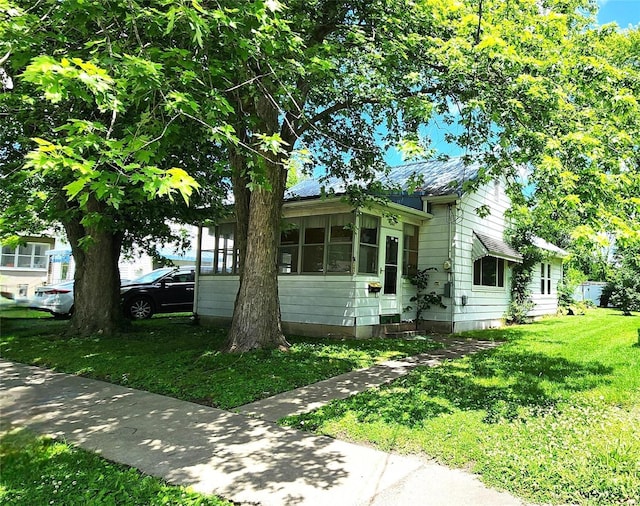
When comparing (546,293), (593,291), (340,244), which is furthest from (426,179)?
(593,291)

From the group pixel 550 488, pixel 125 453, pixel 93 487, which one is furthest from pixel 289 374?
pixel 550 488

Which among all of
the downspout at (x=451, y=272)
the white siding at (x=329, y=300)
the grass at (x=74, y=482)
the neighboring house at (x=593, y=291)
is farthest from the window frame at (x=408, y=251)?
the neighboring house at (x=593, y=291)

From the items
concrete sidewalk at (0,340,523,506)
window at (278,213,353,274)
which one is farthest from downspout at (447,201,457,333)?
concrete sidewalk at (0,340,523,506)

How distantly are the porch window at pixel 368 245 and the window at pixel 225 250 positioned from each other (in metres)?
4.30

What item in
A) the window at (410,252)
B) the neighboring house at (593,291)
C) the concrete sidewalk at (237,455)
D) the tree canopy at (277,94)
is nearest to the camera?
the concrete sidewalk at (237,455)

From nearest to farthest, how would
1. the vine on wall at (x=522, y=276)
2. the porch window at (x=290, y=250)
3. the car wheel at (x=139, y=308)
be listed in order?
the porch window at (x=290, y=250)
the car wheel at (x=139, y=308)
the vine on wall at (x=522, y=276)

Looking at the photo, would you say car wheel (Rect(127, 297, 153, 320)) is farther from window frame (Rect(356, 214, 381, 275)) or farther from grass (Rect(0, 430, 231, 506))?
grass (Rect(0, 430, 231, 506))

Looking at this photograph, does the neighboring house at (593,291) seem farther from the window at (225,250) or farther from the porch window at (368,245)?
the window at (225,250)

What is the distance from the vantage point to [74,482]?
3.30 metres

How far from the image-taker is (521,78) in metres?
6.16

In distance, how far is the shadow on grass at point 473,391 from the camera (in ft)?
15.6

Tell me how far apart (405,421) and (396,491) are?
1423 millimetres

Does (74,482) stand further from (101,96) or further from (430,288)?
(430,288)

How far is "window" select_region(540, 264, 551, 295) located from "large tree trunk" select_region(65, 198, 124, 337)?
50.0 feet
